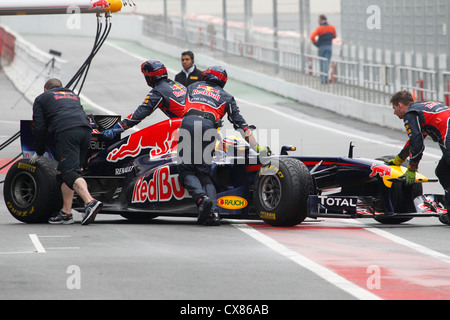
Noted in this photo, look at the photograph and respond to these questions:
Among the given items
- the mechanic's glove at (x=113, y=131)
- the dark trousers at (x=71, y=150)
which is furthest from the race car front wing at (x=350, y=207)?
the dark trousers at (x=71, y=150)

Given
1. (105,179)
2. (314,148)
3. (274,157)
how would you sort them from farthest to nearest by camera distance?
1. (314,148)
2. (105,179)
3. (274,157)

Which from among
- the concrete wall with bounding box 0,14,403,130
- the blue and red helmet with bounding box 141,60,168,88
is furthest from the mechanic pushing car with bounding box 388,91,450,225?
the concrete wall with bounding box 0,14,403,130

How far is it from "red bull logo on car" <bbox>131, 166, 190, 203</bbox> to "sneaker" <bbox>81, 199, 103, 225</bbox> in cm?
58

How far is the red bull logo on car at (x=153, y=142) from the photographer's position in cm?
1188

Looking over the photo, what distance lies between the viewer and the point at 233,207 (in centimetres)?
1148

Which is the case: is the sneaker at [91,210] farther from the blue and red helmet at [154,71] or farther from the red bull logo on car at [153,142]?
the blue and red helmet at [154,71]

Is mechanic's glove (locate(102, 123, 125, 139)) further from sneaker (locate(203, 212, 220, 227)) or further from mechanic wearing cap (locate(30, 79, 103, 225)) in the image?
sneaker (locate(203, 212, 220, 227))

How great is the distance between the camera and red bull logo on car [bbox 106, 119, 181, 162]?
1188 centimetres

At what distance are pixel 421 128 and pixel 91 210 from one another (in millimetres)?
3706

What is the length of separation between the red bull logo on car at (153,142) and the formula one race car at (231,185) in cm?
1
